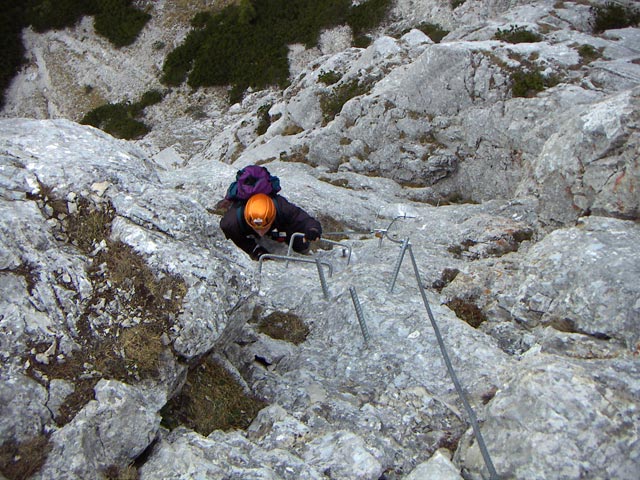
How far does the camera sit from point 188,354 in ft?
18.9

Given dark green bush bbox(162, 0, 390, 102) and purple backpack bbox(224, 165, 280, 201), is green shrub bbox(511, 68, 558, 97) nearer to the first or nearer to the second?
purple backpack bbox(224, 165, 280, 201)

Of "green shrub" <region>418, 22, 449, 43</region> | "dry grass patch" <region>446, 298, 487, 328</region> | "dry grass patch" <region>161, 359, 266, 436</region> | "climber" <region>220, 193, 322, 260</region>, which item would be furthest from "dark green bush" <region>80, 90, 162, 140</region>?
"dry grass patch" <region>161, 359, 266, 436</region>

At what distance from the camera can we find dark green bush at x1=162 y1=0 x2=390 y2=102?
41375mm

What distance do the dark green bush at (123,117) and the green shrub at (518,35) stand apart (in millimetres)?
29791

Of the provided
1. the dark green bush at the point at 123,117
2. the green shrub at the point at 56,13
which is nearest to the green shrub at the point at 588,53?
the dark green bush at the point at 123,117

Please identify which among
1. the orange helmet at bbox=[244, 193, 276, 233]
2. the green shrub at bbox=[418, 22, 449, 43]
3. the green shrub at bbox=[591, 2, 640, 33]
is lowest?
the green shrub at bbox=[418, 22, 449, 43]

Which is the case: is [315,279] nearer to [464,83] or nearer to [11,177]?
[11,177]

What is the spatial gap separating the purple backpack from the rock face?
1885mm

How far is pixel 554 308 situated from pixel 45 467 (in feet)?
25.6

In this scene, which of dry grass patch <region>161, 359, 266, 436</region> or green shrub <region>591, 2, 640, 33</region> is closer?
dry grass patch <region>161, 359, 266, 436</region>

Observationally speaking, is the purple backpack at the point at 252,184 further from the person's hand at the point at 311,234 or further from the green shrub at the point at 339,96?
the green shrub at the point at 339,96

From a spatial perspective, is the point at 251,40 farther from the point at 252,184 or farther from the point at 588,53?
the point at 252,184

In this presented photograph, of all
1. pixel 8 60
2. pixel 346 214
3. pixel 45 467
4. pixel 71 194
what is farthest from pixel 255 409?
pixel 8 60

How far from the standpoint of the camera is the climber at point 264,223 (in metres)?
10.6
